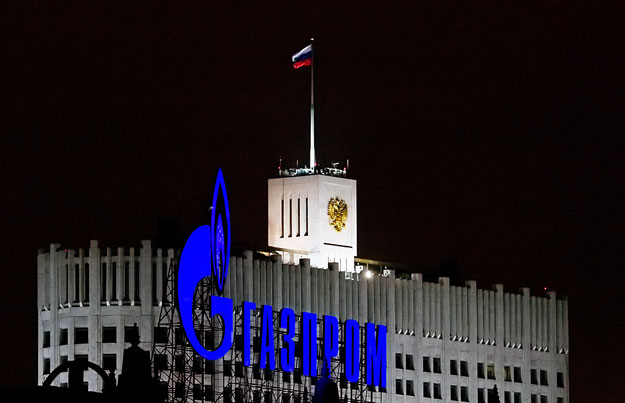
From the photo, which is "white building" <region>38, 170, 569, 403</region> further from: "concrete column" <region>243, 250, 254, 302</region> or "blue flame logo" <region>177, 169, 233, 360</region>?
"blue flame logo" <region>177, 169, 233, 360</region>

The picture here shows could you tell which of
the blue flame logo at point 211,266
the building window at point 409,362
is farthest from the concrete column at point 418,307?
the blue flame logo at point 211,266

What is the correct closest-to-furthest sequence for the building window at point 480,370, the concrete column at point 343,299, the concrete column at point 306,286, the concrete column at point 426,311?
1. the concrete column at point 306,286
2. the concrete column at point 343,299
3. the concrete column at point 426,311
4. the building window at point 480,370

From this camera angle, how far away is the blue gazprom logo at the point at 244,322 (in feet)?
533

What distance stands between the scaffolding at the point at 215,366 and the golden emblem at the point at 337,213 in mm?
13419

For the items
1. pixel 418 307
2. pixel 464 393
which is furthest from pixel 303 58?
pixel 464 393

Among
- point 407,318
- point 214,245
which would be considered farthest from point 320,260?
point 214,245

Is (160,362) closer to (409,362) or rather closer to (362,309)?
(362,309)

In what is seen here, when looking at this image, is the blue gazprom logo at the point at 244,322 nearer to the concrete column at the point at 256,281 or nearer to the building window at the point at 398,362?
the concrete column at the point at 256,281

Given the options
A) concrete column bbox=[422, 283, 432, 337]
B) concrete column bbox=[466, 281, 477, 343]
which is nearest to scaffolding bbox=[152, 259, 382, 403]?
concrete column bbox=[422, 283, 432, 337]

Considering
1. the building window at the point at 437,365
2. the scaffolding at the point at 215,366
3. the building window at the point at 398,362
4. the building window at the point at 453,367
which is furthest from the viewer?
the building window at the point at 453,367

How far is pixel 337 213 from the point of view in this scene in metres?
187

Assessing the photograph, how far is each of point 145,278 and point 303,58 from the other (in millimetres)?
31183

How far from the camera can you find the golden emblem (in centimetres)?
18638

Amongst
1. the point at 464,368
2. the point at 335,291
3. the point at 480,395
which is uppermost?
the point at 335,291
